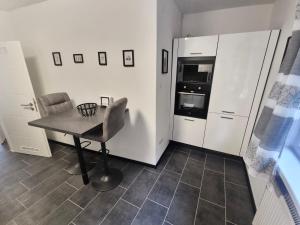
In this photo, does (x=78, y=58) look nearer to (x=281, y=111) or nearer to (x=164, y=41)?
(x=164, y=41)

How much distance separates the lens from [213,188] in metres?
1.87

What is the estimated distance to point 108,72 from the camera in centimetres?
204

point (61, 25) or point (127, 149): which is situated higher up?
point (61, 25)

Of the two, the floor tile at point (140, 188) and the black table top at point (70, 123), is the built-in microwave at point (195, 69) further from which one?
the floor tile at point (140, 188)

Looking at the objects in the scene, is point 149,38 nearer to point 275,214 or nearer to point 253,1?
point 253,1

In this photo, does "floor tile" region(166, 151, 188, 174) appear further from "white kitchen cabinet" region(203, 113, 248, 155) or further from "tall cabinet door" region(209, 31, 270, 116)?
"tall cabinet door" region(209, 31, 270, 116)

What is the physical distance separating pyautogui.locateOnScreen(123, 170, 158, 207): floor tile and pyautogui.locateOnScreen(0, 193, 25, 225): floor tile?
3.86 feet

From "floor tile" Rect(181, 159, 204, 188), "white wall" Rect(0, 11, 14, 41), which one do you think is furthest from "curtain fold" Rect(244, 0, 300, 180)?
"white wall" Rect(0, 11, 14, 41)

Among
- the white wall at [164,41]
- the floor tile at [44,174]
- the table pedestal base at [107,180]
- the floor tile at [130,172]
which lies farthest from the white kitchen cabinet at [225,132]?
the floor tile at [44,174]

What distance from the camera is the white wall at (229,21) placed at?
2.22 m

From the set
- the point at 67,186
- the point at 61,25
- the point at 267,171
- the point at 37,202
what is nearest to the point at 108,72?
the point at 61,25

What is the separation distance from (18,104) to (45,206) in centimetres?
168

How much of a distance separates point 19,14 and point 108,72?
1933mm

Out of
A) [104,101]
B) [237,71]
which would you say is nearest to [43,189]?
[104,101]
